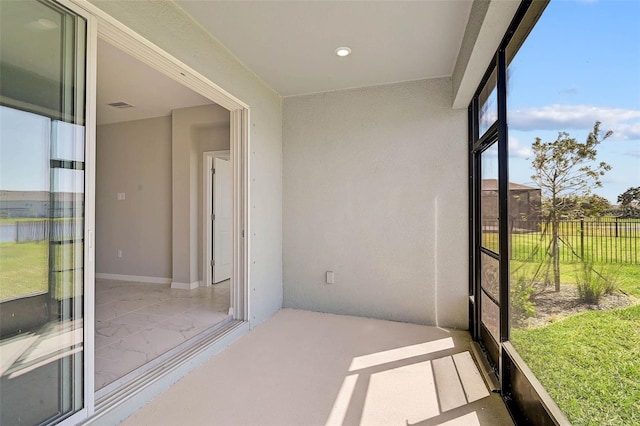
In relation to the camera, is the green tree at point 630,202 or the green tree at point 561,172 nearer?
the green tree at point 630,202

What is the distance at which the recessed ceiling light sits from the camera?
2.62 meters

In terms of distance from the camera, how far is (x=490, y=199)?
2.54 metres

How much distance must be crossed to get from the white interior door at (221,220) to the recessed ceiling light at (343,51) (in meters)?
2.61

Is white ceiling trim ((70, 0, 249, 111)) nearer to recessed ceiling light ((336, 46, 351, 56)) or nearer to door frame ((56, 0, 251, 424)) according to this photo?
door frame ((56, 0, 251, 424))

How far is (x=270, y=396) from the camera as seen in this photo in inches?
77.9

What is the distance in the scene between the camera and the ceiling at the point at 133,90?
3020mm

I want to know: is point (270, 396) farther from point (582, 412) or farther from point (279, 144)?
point (279, 144)

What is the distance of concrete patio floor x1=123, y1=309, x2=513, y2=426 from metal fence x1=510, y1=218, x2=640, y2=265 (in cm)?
→ 101

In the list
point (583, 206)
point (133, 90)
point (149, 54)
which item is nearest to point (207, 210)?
point (133, 90)

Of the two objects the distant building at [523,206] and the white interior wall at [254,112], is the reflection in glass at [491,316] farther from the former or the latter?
the white interior wall at [254,112]

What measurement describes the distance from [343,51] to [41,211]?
7.89 ft

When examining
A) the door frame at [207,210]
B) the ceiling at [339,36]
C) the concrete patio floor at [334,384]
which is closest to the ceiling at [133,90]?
the door frame at [207,210]

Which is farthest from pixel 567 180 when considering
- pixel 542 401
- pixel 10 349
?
pixel 10 349

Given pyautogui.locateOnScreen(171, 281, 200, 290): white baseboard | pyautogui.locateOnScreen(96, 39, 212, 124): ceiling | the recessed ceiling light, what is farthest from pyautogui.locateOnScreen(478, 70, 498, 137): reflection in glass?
pyautogui.locateOnScreen(171, 281, 200, 290): white baseboard
